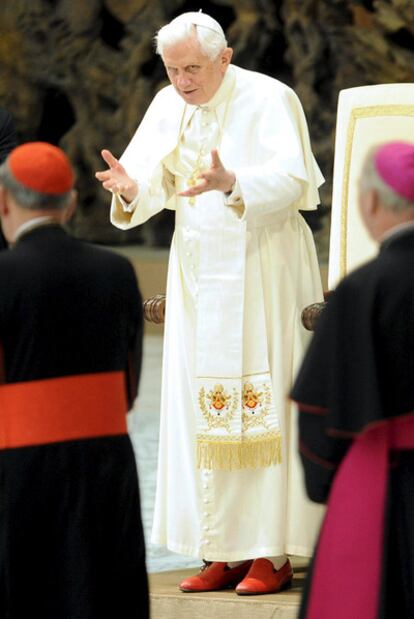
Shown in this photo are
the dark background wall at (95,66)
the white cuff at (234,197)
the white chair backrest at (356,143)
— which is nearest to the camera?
the white cuff at (234,197)

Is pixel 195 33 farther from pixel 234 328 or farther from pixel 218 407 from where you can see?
pixel 218 407

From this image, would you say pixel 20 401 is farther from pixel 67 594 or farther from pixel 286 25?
pixel 286 25

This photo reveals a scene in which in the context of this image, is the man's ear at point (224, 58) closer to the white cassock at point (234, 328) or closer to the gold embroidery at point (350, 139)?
the white cassock at point (234, 328)

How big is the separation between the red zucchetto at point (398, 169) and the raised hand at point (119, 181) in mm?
1794

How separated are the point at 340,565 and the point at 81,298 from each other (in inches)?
38.7

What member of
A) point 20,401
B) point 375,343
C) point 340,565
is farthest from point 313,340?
point 20,401

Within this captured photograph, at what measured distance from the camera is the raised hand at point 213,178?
5.06 m

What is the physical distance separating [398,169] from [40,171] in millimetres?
944

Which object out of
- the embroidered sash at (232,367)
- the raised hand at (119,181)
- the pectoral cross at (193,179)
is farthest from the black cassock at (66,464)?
the pectoral cross at (193,179)

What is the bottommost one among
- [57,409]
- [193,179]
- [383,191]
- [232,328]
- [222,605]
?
[222,605]

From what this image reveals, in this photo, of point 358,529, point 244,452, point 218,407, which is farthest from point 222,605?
point 358,529

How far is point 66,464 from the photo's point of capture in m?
4.18

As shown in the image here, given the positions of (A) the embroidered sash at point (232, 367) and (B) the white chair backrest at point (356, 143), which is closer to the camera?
(A) the embroidered sash at point (232, 367)

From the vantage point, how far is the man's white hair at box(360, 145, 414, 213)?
3719mm
